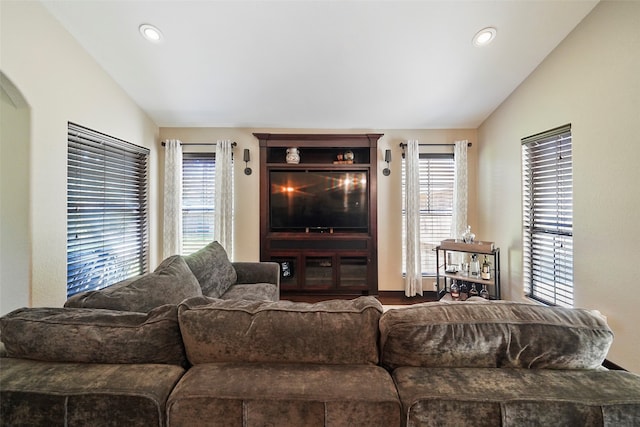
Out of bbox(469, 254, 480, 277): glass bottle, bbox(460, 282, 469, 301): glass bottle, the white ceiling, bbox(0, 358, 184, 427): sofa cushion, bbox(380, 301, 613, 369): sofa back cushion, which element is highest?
the white ceiling

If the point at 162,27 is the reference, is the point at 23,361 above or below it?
below

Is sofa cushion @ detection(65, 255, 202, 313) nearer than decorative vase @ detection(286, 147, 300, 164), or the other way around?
sofa cushion @ detection(65, 255, 202, 313)

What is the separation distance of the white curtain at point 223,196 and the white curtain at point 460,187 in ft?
10.2

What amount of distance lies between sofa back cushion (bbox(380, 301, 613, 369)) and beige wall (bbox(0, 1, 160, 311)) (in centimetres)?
260

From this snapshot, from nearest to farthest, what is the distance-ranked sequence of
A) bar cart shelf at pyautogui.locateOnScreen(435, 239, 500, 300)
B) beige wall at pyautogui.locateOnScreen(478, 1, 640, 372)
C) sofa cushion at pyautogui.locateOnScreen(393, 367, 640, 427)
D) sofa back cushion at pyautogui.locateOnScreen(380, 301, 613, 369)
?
1. sofa cushion at pyautogui.locateOnScreen(393, 367, 640, 427)
2. sofa back cushion at pyautogui.locateOnScreen(380, 301, 613, 369)
3. beige wall at pyautogui.locateOnScreen(478, 1, 640, 372)
4. bar cart shelf at pyautogui.locateOnScreen(435, 239, 500, 300)

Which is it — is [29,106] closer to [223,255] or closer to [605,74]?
[223,255]

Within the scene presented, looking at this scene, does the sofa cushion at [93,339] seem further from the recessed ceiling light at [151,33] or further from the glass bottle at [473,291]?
the glass bottle at [473,291]

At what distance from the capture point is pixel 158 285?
1500 millimetres

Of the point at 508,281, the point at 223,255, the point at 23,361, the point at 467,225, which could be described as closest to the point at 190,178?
the point at 223,255

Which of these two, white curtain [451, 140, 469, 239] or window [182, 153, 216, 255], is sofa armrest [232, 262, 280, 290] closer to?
window [182, 153, 216, 255]

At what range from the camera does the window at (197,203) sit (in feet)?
11.8

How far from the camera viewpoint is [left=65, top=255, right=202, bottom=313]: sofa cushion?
1224mm

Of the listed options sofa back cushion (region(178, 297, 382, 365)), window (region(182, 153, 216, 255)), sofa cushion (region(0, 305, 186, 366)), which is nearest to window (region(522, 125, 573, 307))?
sofa back cushion (region(178, 297, 382, 365))

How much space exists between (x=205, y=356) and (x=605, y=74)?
3096 mm
